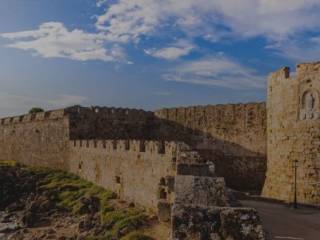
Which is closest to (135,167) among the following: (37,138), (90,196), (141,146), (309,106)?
(141,146)

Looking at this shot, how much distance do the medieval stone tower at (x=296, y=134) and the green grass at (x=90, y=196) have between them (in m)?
6.12

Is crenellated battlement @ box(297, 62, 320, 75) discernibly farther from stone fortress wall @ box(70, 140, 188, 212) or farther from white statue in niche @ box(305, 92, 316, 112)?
stone fortress wall @ box(70, 140, 188, 212)

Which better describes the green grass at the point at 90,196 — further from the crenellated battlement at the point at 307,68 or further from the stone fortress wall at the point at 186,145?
the crenellated battlement at the point at 307,68

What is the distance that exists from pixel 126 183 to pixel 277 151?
6714 mm

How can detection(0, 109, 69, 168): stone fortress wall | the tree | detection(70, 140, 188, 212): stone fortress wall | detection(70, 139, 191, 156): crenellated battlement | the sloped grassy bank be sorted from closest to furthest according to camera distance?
detection(70, 139, 191, 156): crenellated battlement < detection(70, 140, 188, 212): stone fortress wall < the sloped grassy bank < detection(0, 109, 69, 168): stone fortress wall < the tree

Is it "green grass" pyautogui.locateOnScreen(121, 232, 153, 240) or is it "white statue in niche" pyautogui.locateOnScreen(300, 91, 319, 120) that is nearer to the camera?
"green grass" pyautogui.locateOnScreen(121, 232, 153, 240)

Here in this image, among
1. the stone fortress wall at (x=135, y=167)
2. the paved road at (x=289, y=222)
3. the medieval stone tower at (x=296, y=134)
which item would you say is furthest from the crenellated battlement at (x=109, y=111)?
the paved road at (x=289, y=222)

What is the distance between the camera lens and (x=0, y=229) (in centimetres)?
2297

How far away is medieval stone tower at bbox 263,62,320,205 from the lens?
1766 centimetres

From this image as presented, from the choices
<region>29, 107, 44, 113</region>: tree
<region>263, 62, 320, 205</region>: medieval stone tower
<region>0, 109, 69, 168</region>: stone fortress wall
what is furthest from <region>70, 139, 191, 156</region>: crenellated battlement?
<region>29, 107, 44, 113</region>: tree

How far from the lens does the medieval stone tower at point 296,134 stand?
17.7 metres

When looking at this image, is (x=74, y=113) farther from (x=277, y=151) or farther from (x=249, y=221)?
(x=249, y=221)

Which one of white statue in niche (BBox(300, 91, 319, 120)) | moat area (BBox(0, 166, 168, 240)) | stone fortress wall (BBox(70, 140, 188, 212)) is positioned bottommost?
moat area (BBox(0, 166, 168, 240))

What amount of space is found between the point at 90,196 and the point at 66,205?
2196 millimetres
